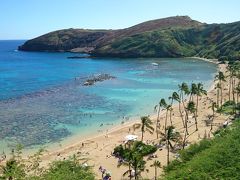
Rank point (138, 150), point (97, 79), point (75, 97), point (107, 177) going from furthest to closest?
point (97, 79) < point (75, 97) < point (107, 177) < point (138, 150)

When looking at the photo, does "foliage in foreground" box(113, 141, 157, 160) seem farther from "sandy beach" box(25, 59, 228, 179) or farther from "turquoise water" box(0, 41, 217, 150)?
"turquoise water" box(0, 41, 217, 150)

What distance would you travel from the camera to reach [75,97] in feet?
372

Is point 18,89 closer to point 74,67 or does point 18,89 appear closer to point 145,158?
point 74,67

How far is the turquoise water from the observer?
79.5 metres

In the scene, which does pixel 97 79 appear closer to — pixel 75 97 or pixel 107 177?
pixel 75 97

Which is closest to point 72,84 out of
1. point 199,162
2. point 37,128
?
point 37,128

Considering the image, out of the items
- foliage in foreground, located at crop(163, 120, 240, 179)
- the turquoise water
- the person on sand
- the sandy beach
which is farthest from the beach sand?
foliage in foreground, located at crop(163, 120, 240, 179)

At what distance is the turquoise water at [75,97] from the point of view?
261 feet

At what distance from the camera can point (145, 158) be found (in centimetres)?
5962

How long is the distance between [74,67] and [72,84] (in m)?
56.3

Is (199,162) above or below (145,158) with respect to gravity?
above

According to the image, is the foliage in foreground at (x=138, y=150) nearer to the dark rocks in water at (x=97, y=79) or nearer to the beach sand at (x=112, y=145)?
the beach sand at (x=112, y=145)

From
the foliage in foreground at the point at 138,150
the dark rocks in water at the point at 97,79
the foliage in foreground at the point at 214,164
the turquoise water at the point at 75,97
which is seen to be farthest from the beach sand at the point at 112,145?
the dark rocks in water at the point at 97,79

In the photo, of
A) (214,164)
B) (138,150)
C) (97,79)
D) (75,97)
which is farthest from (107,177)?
(97,79)
